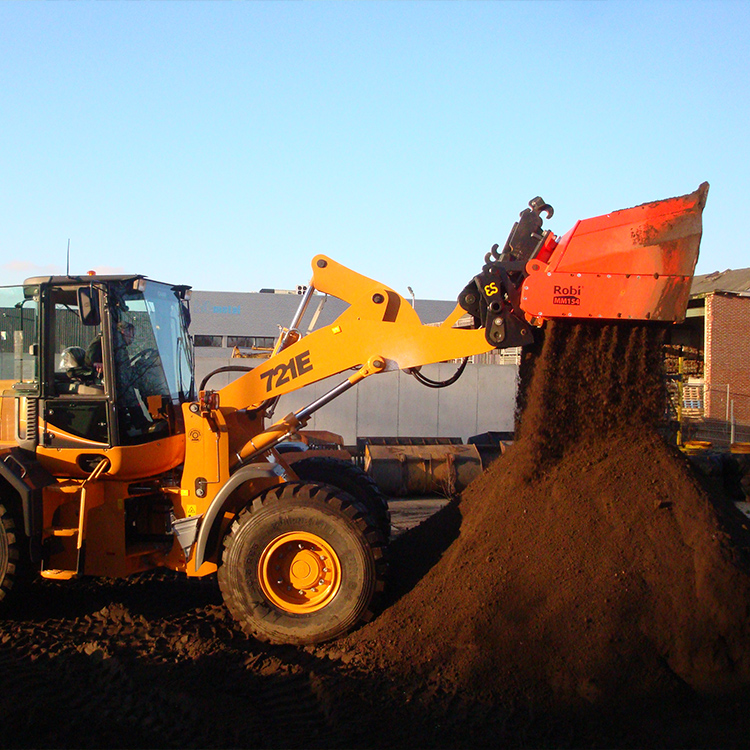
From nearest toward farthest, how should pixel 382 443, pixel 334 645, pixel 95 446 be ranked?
pixel 334 645, pixel 95 446, pixel 382 443

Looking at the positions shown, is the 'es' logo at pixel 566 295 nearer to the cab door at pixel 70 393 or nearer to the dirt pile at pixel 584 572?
the dirt pile at pixel 584 572

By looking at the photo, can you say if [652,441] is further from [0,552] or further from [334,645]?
[0,552]

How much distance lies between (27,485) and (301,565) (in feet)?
7.21

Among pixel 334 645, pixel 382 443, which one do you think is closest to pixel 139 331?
pixel 334 645

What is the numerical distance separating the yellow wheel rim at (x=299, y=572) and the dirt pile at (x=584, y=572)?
47 centimetres

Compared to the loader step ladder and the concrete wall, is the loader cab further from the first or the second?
the concrete wall

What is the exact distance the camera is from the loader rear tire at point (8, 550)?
532cm

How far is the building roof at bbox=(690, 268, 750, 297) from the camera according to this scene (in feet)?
83.2

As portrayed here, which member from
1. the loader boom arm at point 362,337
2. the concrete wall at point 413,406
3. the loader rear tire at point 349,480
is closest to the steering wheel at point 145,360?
the loader boom arm at point 362,337

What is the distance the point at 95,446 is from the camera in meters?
5.61

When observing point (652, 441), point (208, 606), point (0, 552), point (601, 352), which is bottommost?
point (208, 606)

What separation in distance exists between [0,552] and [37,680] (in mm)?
1302

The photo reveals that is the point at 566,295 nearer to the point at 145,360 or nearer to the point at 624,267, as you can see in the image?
the point at 624,267

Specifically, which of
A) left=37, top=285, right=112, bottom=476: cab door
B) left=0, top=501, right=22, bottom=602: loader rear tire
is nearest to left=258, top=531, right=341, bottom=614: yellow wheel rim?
left=37, top=285, right=112, bottom=476: cab door
